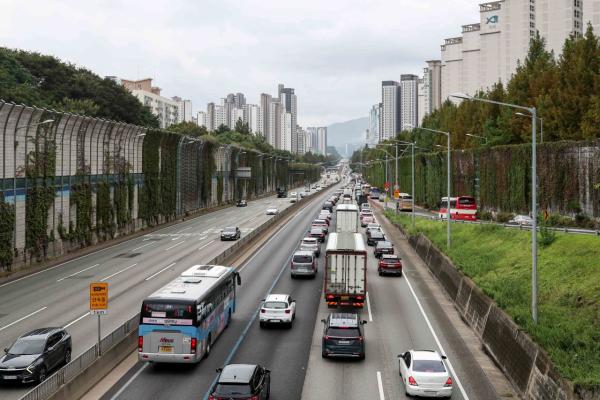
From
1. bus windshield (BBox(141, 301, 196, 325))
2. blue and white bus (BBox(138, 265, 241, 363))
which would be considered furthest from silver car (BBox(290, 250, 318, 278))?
bus windshield (BBox(141, 301, 196, 325))

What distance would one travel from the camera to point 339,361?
25.8 m

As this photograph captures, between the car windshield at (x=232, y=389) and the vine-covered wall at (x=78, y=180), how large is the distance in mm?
32044

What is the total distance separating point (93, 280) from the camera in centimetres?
4334

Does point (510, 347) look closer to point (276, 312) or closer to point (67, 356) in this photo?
point (276, 312)

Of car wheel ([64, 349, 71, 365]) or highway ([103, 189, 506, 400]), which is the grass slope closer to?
highway ([103, 189, 506, 400])

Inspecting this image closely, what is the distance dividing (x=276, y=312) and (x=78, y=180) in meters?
35.1

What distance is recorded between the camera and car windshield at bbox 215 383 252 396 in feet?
61.2

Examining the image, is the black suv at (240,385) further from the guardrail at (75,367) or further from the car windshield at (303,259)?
the car windshield at (303,259)

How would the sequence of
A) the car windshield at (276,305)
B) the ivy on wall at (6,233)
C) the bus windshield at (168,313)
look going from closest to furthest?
the bus windshield at (168,313)
the car windshield at (276,305)
the ivy on wall at (6,233)

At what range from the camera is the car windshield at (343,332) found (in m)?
25.9

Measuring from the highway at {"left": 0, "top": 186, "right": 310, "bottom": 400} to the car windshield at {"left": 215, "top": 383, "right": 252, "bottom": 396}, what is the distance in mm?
7495

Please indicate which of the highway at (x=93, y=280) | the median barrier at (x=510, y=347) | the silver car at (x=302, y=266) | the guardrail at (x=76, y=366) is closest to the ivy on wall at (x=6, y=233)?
the highway at (x=93, y=280)

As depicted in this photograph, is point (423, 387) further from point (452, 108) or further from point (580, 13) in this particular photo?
point (580, 13)

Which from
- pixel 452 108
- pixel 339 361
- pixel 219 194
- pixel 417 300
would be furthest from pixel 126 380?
pixel 452 108
